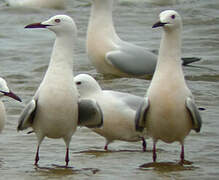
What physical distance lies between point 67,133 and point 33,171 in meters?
0.48

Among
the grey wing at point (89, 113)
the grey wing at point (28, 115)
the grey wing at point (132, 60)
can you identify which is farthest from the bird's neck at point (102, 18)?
the grey wing at point (28, 115)

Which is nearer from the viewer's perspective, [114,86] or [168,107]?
[168,107]

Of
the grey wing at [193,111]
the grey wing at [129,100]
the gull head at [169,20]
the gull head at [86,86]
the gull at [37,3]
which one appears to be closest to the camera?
the grey wing at [193,111]

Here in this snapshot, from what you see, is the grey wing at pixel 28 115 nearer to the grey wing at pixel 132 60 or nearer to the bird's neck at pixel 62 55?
the bird's neck at pixel 62 55

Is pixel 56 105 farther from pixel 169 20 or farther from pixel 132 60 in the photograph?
pixel 132 60

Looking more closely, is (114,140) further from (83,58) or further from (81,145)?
(83,58)

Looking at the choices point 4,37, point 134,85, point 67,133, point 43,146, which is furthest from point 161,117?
point 4,37

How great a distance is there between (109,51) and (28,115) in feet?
14.1

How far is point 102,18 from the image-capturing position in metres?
11.8

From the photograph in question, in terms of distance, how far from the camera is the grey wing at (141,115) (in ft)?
25.3

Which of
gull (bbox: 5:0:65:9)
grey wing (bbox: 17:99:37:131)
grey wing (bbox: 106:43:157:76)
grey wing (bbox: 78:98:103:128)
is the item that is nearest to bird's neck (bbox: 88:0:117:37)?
grey wing (bbox: 106:43:157:76)

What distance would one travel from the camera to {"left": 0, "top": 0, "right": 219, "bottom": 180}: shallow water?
297 inches

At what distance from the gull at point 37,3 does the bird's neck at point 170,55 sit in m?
10.5

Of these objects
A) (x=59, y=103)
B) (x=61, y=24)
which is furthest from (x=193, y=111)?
(x=61, y=24)
